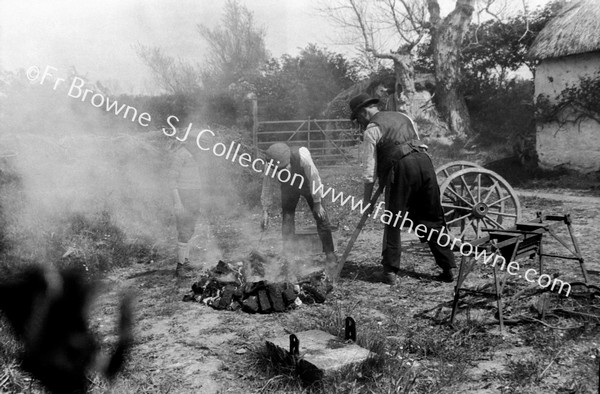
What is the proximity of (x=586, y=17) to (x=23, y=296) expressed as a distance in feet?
44.7

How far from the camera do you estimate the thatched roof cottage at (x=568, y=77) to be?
503 inches

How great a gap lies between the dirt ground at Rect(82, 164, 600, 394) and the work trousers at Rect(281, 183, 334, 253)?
492 mm

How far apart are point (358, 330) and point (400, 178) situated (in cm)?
211

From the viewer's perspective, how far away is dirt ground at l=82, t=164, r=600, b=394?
3613mm

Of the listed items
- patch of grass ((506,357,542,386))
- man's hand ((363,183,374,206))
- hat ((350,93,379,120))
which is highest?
hat ((350,93,379,120))

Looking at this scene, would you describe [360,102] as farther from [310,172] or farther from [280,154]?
[280,154]

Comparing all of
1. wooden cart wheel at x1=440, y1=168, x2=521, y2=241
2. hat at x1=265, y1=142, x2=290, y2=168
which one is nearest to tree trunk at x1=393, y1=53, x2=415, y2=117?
wooden cart wheel at x1=440, y1=168, x2=521, y2=241

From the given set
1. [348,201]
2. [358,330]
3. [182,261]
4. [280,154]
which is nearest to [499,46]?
[348,201]

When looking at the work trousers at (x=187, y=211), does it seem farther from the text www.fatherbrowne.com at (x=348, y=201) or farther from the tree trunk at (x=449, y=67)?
the tree trunk at (x=449, y=67)

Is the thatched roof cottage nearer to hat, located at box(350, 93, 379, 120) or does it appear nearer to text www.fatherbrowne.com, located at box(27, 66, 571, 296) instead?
text www.fatherbrowne.com, located at box(27, 66, 571, 296)

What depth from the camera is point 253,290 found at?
5.36 m

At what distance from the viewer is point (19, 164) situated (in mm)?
7211

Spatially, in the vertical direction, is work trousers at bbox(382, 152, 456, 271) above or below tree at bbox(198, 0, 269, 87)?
below

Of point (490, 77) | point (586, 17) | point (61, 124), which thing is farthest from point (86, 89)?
point (490, 77)
